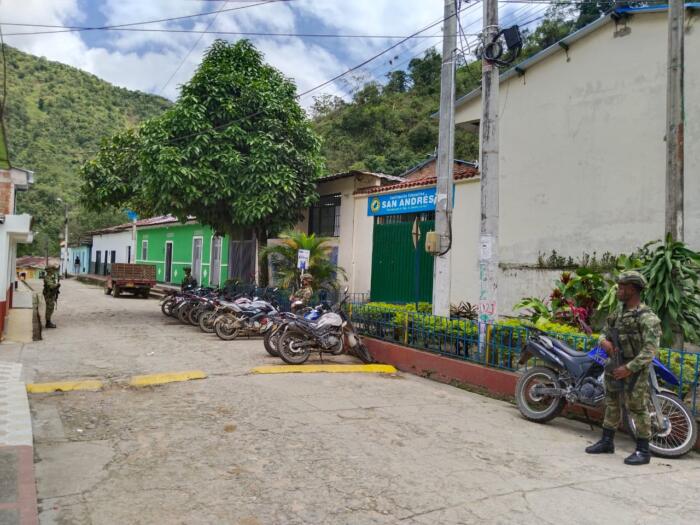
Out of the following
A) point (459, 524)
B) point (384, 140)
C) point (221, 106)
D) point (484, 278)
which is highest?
point (384, 140)

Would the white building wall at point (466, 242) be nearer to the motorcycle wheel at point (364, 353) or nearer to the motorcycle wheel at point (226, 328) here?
the motorcycle wheel at point (364, 353)

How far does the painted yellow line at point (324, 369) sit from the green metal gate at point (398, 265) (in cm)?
407

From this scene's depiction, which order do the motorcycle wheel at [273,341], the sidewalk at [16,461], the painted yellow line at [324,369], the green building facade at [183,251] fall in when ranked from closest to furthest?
the sidewalk at [16,461] → the painted yellow line at [324,369] → the motorcycle wheel at [273,341] → the green building facade at [183,251]

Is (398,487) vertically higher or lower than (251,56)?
lower

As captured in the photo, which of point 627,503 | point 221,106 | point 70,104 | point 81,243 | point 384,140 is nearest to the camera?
point 627,503

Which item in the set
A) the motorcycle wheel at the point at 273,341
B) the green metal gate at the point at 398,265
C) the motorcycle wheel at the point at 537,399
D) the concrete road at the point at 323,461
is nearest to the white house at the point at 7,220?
the concrete road at the point at 323,461

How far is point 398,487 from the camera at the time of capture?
430 centimetres

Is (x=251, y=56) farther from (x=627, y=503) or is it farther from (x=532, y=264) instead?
(x=627, y=503)

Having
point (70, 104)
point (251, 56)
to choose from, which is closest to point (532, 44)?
point (251, 56)

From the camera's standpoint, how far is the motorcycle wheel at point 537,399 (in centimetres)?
632

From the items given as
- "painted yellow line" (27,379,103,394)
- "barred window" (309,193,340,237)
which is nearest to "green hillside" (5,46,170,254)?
"barred window" (309,193,340,237)

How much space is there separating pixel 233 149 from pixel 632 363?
1239 cm

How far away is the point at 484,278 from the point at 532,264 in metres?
3.51

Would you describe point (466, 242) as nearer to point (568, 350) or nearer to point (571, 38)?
point (571, 38)
